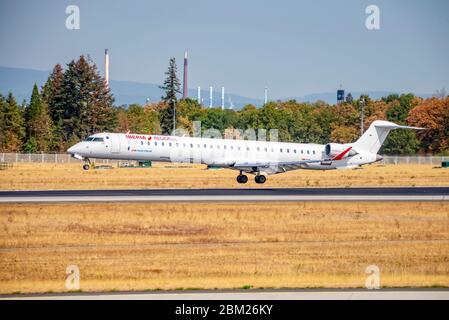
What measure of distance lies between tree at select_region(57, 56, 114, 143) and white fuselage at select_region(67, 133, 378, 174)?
58.8 m

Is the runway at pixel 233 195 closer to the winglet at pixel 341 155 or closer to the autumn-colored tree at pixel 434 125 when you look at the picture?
the winglet at pixel 341 155

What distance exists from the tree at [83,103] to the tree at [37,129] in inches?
154

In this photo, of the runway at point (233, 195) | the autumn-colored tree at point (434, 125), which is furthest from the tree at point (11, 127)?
the runway at point (233, 195)

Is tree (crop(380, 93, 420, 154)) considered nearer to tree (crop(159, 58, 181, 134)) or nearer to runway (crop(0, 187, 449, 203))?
tree (crop(159, 58, 181, 134))

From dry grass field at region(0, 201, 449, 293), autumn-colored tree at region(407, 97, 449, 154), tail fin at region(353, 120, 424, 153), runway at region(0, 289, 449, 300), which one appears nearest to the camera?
runway at region(0, 289, 449, 300)

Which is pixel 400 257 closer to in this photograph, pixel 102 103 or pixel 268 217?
pixel 268 217

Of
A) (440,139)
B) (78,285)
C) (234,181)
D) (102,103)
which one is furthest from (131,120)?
(78,285)

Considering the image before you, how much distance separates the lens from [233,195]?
41656mm

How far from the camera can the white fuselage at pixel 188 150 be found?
166ft

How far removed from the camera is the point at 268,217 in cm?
3359

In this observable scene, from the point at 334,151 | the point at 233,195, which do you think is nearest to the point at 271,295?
the point at 233,195

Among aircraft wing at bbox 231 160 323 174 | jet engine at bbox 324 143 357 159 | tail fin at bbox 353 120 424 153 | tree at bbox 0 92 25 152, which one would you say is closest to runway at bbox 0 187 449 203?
aircraft wing at bbox 231 160 323 174

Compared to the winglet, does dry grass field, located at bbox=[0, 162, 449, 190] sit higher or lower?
lower

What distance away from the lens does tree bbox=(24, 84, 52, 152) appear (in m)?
105
